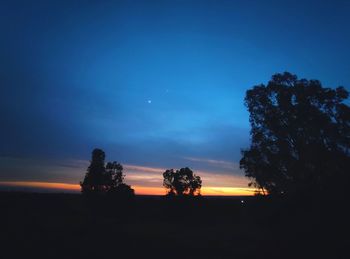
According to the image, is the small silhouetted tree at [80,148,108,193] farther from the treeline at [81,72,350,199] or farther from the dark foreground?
the treeline at [81,72,350,199]

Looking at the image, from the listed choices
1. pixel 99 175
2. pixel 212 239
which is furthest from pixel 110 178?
pixel 212 239

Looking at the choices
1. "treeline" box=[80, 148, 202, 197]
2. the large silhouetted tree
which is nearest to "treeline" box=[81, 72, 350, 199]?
the large silhouetted tree

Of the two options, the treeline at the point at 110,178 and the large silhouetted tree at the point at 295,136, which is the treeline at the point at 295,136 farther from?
the treeline at the point at 110,178

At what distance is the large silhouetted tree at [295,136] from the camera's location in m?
31.7

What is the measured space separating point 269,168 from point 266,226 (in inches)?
253

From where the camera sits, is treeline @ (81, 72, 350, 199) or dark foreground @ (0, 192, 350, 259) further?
treeline @ (81, 72, 350, 199)

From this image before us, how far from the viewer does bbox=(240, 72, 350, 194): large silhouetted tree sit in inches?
1249

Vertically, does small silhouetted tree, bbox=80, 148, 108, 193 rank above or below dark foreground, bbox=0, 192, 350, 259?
above

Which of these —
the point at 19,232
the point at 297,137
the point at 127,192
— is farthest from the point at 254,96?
the point at 19,232

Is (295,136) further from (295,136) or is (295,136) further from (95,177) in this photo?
(95,177)

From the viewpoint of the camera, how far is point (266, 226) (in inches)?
1219

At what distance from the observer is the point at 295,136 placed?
3338 cm

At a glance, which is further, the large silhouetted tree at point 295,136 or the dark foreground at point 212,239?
the large silhouetted tree at point 295,136

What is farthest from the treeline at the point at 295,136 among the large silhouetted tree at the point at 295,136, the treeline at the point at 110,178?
the treeline at the point at 110,178
